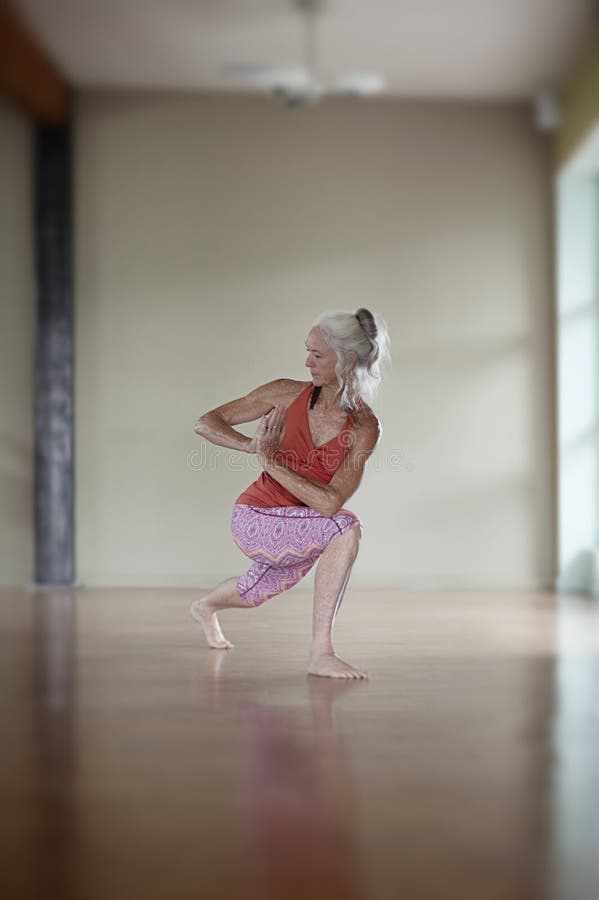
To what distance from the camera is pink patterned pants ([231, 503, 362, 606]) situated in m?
2.75

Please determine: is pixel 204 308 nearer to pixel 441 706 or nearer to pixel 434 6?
pixel 434 6

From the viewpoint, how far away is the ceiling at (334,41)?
5109mm

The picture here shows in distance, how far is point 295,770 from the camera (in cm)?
176

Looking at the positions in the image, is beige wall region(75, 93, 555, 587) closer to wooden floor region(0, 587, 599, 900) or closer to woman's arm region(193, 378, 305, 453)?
wooden floor region(0, 587, 599, 900)

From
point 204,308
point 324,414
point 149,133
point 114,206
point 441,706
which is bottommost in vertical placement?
point 441,706

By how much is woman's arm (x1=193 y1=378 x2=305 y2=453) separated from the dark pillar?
8.81ft

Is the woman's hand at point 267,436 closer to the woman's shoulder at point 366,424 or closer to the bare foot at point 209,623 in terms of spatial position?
the woman's shoulder at point 366,424

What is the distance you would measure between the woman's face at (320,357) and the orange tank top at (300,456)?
0.09m

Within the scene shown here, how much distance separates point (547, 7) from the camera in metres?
5.10

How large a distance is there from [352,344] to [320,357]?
91mm

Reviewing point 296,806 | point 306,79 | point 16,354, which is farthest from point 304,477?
point 16,354

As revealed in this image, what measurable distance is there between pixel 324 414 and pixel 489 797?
4.76 feet

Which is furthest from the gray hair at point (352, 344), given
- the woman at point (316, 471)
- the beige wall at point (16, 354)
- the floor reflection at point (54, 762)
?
the beige wall at point (16, 354)

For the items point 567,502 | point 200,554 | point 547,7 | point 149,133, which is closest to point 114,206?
→ point 149,133
